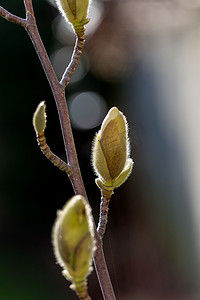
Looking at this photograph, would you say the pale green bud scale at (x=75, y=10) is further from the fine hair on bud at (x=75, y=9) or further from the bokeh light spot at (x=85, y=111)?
the bokeh light spot at (x=85, y=111)

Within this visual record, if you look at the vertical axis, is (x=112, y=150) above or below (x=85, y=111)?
above

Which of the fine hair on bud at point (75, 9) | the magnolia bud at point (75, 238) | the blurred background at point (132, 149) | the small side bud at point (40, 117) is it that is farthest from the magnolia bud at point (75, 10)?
the blurred background at point (132, 149)

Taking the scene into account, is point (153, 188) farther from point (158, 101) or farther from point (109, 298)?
point (109, 298)

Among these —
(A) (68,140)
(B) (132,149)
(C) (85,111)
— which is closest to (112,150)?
(A) (68,140)

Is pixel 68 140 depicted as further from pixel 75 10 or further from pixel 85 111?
pixel 85 111

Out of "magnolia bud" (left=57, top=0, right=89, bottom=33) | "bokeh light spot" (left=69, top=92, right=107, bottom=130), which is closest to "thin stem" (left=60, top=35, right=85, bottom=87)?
"magnolia bud" (left=57, top=0, right=89, bottom=33)

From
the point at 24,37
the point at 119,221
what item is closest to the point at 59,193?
the point at 119,221

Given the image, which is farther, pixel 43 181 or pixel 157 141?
pixel 43 181
